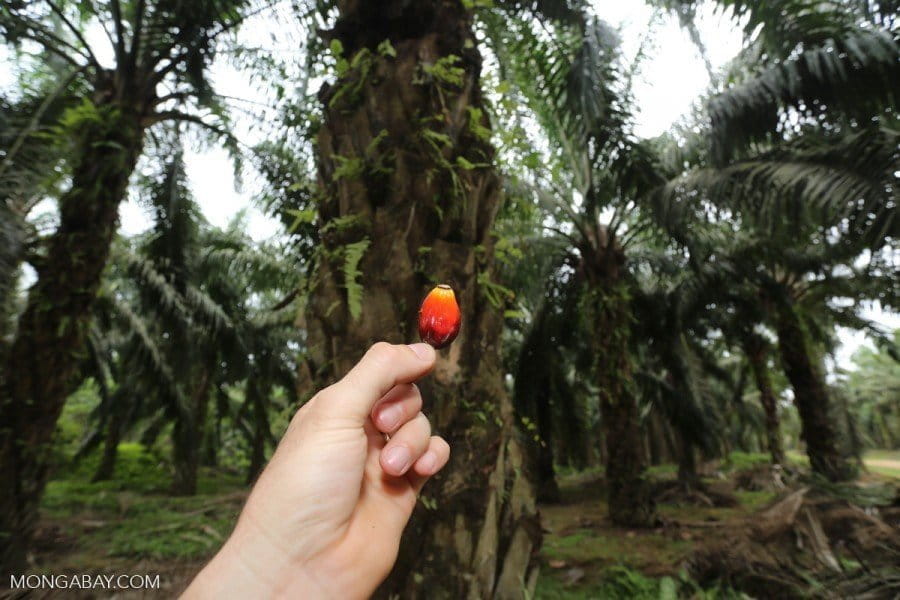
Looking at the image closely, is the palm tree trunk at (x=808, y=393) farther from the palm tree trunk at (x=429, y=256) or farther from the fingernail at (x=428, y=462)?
the fingernail at (x=428, y=462)

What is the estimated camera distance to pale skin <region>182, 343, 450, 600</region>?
846 mm

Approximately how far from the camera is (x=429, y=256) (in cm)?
163

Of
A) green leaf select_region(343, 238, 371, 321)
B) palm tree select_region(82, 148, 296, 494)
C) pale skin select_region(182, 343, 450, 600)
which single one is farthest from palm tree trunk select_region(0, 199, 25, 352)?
pale skin select_region(182, 343, 450, 600)

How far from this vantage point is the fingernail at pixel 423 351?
3.23 feet

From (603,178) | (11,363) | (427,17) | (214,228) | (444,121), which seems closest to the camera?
(444,121)

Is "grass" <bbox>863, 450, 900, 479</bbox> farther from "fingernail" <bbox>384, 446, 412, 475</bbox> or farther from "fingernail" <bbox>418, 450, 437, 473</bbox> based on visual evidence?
"fingernail" <bbox>384, 446, 412, 475</bbox>

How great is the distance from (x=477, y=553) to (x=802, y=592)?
2.45 metres

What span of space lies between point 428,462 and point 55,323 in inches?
144

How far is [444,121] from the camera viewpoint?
5.87 feet

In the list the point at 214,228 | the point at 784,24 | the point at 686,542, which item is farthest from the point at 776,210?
the point at 214,228

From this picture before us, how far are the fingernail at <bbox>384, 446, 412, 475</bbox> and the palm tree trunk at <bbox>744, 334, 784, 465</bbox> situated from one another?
11.0m

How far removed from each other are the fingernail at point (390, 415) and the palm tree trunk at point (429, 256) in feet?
1.48

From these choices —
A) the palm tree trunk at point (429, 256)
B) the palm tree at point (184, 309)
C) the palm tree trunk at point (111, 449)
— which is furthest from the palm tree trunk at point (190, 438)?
the palm tree trunk at point (429, 256)

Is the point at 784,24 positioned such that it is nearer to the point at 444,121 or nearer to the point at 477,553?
the point at 444,121
